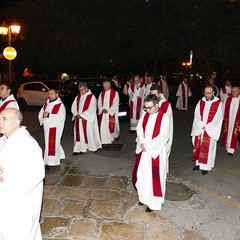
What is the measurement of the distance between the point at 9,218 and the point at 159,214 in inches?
101

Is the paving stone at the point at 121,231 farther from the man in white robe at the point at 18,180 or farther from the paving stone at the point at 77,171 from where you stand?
the paving stone at the point at 77,171

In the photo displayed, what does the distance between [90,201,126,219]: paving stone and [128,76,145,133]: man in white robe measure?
626cm

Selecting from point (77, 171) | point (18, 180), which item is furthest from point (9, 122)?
point (77, 171)

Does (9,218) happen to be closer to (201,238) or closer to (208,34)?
(201,238)

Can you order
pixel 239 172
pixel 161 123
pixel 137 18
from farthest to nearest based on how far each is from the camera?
pixel 137 18, pixel 239 172, pixel 161 123

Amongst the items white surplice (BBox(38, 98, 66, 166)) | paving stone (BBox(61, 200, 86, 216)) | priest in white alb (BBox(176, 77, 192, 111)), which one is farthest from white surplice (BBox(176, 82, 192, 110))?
paving stone (BBox(61, 200, 86, 216))

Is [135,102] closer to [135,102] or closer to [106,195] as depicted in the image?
[135,102]

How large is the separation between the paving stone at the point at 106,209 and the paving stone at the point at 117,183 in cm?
73

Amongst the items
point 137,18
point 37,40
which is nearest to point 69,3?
point 37,40

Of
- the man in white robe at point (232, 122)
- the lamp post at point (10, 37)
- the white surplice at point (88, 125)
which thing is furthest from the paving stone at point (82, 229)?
the lamp post at point (10, 37)

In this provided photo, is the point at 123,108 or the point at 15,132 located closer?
the point at 15,132

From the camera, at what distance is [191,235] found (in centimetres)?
450

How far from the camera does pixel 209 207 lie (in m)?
5.37

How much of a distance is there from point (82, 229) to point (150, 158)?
145cm
